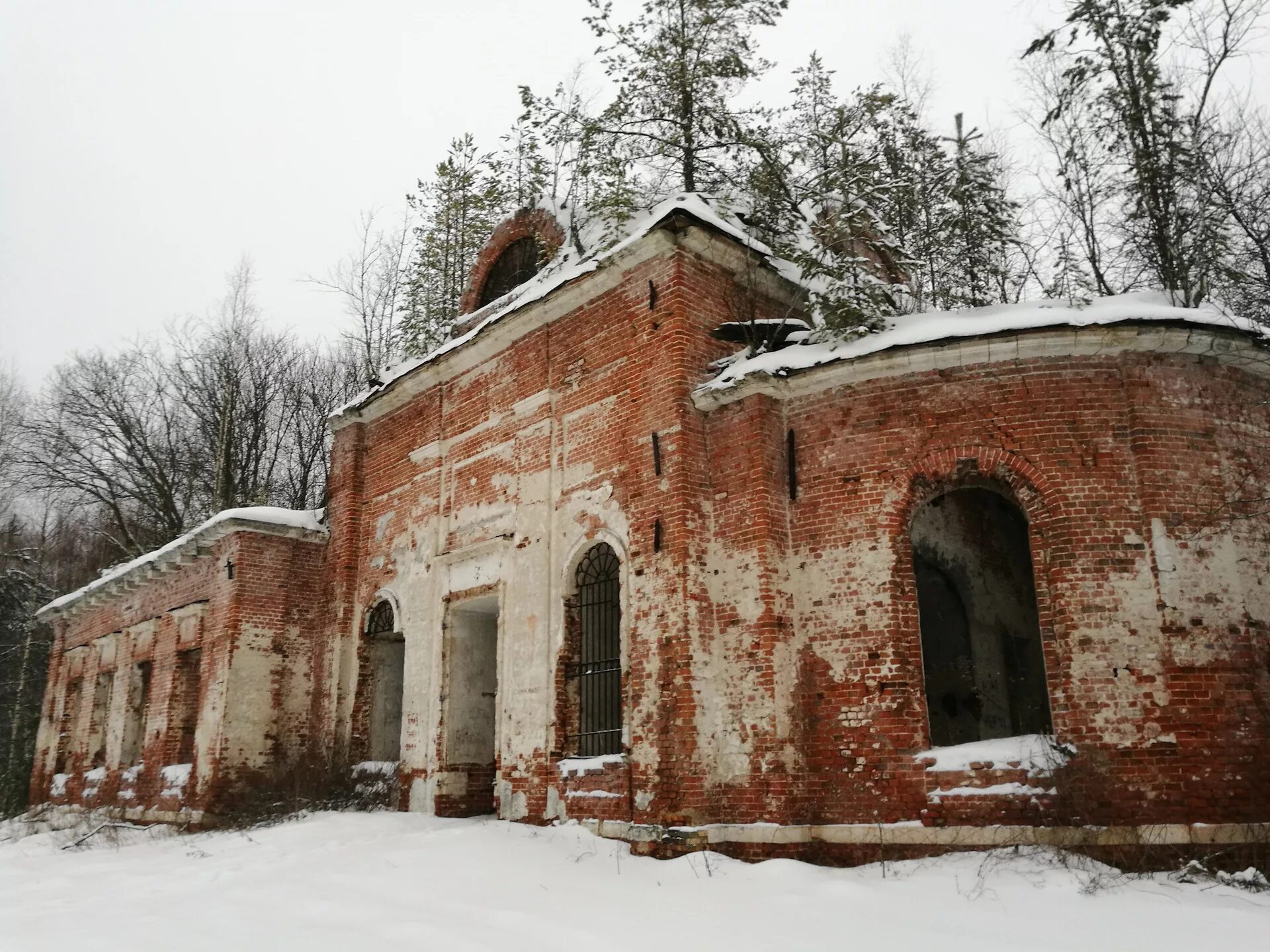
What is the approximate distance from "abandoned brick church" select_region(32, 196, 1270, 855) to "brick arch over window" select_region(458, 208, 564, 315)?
0.10 m

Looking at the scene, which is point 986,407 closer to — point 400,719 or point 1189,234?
point 1189,234

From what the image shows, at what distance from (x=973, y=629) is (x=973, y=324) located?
3.98m

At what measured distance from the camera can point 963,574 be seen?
10.7m

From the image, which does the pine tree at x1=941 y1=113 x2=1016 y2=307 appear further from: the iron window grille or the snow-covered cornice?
the iron window grille

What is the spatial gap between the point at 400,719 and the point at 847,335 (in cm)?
888

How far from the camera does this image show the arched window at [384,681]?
523 inches

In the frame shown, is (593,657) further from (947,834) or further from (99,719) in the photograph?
(99,719)

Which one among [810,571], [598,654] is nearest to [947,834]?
[810,571]

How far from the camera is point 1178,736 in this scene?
7.07 m

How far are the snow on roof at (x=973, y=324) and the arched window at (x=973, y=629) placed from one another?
94.4 inches

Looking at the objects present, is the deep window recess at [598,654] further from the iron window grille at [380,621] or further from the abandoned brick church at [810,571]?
the iron window grille at [380,621]

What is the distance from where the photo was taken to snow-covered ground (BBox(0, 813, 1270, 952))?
552cm

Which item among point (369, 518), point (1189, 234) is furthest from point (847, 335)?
point (369, 518)

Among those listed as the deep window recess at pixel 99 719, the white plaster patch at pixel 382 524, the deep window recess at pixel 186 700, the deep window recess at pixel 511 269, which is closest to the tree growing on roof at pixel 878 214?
the deep window recess at pixel 511 269
